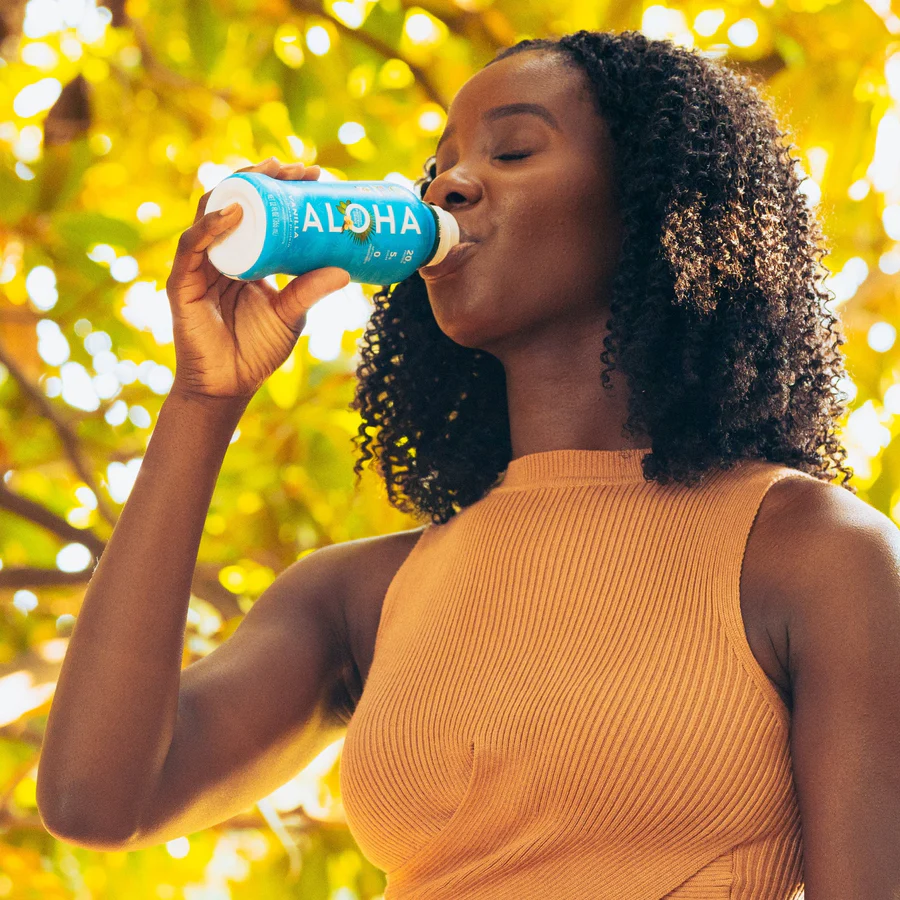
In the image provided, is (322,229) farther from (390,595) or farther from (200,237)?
(390,595)

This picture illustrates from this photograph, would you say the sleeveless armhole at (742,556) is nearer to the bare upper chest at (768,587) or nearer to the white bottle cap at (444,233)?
the bare upper chest at (768,587)

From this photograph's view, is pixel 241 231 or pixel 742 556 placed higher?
pixel 241 231

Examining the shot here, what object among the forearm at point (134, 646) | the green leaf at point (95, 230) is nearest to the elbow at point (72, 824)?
the forearm at point (134, 646)

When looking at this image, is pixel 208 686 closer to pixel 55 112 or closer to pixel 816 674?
pixel 816 674

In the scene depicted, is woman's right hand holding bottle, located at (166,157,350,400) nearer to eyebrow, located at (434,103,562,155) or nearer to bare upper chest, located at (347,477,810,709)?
eyebrow, located at (434,103,562,155)

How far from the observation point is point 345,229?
3.16 feet

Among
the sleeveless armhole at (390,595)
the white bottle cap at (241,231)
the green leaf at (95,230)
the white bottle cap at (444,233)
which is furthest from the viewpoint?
the green leaf at (95,230)

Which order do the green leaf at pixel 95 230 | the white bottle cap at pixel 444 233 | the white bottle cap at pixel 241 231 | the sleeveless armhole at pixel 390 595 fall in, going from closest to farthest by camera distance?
1. the white bottle cap at pixel 241 231
2. the white bottle cap at pixel 444 233
3. the sleeveless armhole at pixel 390 595
4. the green leaf at pixel 95 230

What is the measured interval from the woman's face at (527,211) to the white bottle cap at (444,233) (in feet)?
0.09

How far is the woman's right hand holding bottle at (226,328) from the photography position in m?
1.05

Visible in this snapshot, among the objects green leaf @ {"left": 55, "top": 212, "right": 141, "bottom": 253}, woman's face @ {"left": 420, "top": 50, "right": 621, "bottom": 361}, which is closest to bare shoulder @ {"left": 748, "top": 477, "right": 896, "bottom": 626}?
woman's face @ {"left": 420, "top": 50, "right": 621, "bottom": 361}

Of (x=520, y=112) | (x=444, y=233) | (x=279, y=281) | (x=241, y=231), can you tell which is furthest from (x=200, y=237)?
(x=279, y=281)

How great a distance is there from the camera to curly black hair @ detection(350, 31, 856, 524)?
108 cm

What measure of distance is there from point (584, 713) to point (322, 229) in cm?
40
